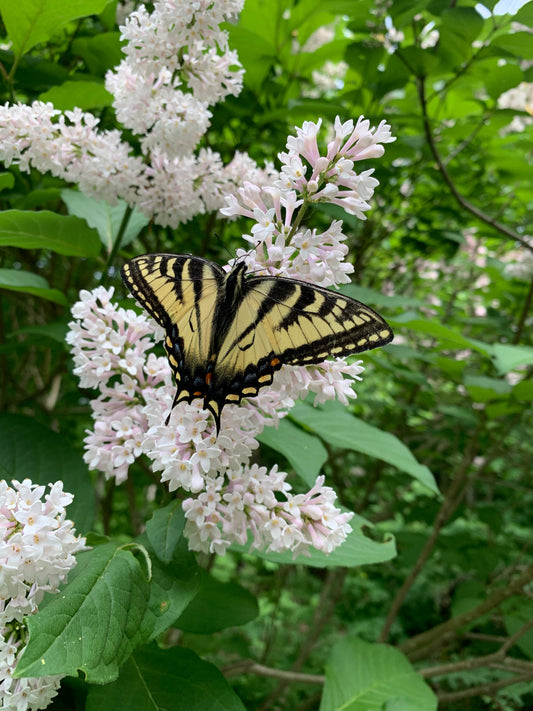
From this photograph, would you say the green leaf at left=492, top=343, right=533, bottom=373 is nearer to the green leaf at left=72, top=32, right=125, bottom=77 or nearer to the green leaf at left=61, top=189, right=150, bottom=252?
the green leaf at left=61, top=189, right=150, bottom=252

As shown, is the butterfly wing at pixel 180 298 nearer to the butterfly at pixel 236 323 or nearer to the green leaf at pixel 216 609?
the butterfly at pixel 236 323

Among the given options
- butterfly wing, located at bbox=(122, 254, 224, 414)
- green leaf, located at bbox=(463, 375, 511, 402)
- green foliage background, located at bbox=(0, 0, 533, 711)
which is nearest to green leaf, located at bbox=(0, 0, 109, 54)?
green foliage background, located at bbox=(0, 0, 533, 711)

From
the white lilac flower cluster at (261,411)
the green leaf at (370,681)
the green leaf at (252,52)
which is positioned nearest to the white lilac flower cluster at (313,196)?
the white lilac flower cluster at (261,411)

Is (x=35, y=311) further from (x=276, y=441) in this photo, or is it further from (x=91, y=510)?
(x=276, y=441)

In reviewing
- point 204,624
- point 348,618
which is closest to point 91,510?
point 204,624

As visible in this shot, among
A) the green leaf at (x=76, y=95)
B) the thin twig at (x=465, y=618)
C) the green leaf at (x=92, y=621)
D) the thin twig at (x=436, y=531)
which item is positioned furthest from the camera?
the thin twig at (x=436, y=531)

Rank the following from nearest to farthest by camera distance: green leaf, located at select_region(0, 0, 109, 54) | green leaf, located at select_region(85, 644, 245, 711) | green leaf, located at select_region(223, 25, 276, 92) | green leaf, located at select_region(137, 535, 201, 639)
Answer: green leaf, located at select_region(137, 535, 201, 639)
green leaf, located at select_region(85, 644, 245, 711)
green leaf, located at select_region(0, 0, 109, 54)
green leaf, located at select_region(223, 25, 276, 92)
